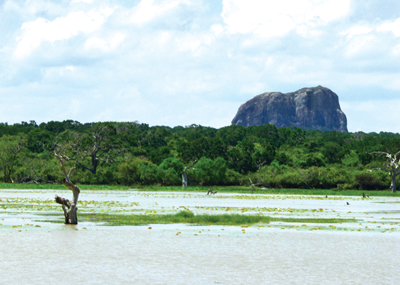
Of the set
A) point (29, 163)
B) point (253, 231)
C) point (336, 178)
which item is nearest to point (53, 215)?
point (253, 231)

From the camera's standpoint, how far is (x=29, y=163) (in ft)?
402

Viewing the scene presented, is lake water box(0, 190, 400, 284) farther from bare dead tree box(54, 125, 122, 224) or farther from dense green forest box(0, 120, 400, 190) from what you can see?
bare dead tree box(54, 125, 122, 224)

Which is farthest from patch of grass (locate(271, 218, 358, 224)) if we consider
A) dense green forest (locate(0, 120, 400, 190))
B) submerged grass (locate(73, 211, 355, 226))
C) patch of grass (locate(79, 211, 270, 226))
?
dense green forest (locate(0, 120, 400, 190))

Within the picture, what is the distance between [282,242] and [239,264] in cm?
606

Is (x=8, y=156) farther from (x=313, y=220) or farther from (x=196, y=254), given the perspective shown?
(x=196, y=254)

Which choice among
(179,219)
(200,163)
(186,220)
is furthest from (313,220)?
(200,163)

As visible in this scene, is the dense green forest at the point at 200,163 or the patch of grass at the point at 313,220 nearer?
the patch of grass at the point at 313,220

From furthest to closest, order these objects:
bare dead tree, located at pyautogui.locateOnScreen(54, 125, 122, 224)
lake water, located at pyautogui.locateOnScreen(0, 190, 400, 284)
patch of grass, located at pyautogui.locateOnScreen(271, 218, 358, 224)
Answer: bare dead tree, located at pyautogui.locateOnScreen(54, 125, 122, 224)
patch of grass, located at pyautogui.locateOnScreen(271, 218, 358, 224)
lake water, located at pyautogui.locateOnScreen(0, 190, 400, 284)

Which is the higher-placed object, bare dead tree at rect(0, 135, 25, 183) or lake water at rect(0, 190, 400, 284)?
bare dead tree at rect(0, 135, 25, 183)

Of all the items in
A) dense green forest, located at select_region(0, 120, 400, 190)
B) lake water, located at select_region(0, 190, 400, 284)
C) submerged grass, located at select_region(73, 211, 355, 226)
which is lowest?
lake water, located at select_region(0, 190, 400, 284)

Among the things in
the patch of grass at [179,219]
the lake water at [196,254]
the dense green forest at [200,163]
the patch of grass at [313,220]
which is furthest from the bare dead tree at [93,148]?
the lake water at [196,254]

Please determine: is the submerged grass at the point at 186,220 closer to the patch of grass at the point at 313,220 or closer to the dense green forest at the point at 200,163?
the patch of grass at the point at 313,220

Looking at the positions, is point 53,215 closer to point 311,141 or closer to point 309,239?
point 309,239

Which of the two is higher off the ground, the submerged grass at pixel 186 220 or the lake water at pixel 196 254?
the submerged grass at pixel 186 220
